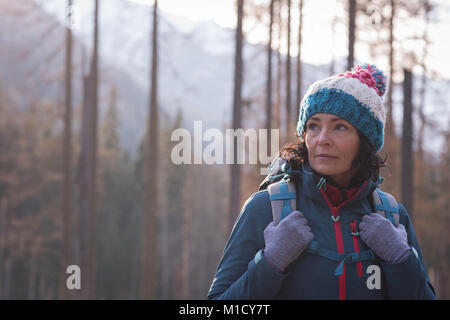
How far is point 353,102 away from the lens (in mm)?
2400

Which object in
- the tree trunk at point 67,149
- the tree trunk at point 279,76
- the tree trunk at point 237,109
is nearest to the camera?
the tree trunk at point 237,109

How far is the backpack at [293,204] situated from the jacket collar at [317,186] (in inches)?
1.1

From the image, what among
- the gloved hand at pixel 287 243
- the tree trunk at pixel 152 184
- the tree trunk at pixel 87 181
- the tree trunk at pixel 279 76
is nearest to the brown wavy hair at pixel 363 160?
the gloved hand at pixel 287 243

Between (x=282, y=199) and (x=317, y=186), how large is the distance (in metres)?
0.18

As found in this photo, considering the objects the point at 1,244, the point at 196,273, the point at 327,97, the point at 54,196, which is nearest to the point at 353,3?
the point at 327,97

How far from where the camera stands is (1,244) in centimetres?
3053

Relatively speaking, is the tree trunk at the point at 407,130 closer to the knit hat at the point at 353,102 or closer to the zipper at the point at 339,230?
the knit hat at the point at 353,102

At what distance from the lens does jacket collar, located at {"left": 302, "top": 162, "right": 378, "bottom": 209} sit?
2.29m

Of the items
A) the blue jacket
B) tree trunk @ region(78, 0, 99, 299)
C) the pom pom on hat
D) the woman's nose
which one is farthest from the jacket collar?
tree trunk @ region(78, 0, 99, 299)

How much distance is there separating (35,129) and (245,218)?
34.1 m

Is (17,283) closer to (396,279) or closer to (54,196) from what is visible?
(54,196)

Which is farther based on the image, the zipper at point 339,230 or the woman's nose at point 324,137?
the woman's nose at point 324,137

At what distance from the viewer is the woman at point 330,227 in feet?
7.01

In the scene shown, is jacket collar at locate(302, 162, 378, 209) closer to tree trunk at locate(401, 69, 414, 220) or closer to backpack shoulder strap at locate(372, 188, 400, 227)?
backpack shoulder strap at locate(372, 188, 400, 227)
